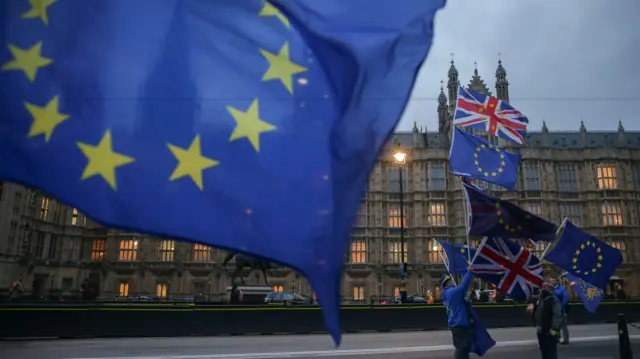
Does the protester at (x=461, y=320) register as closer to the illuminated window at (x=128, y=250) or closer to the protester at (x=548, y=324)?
the protester at (x=548, y=324)

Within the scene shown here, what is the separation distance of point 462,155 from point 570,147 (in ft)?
152

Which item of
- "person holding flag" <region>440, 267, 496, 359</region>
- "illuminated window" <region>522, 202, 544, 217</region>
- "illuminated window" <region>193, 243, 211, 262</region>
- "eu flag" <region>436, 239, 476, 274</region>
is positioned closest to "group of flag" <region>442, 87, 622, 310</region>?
"eu flag" <region>436, 239, 476, 274</region>

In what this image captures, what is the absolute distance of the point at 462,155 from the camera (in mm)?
15953

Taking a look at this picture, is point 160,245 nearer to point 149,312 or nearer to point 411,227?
point 411,227

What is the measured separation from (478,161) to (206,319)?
39.0 feet

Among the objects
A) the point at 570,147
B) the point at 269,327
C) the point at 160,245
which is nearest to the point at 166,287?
the point at 160,245

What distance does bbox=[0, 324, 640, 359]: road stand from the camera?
13.5 metres

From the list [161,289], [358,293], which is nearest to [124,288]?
[161,289]

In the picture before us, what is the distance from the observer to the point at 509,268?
41.5 feet

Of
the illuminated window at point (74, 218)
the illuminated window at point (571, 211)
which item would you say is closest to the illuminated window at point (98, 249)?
the illuminated window at point (74, 218)

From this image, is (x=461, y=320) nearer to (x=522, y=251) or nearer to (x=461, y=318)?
(x=461, y=318)

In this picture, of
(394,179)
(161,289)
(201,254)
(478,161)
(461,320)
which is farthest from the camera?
(394,179)

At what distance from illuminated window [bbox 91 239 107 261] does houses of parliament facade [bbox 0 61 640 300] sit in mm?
101

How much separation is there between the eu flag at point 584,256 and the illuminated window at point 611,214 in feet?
150
